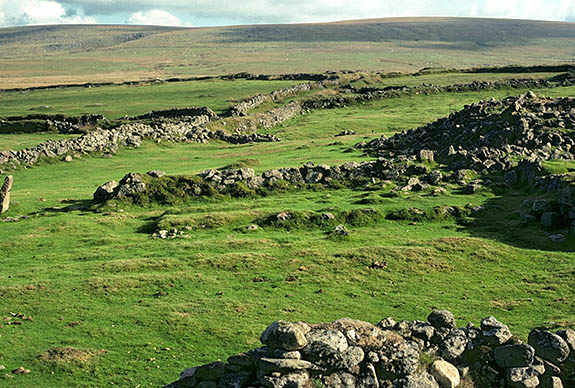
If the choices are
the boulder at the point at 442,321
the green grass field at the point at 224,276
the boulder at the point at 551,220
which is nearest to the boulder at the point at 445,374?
the boulder at the point at 442,321

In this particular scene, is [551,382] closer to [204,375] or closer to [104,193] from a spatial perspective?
[204,375]

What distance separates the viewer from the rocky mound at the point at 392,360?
10508mm

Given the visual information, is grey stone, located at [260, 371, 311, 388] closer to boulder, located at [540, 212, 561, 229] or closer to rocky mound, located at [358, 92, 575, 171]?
boulder, located at [540, 212, 561, 229]

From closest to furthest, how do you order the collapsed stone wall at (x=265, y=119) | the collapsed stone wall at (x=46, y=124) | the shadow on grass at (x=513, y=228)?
the shadow on grass at (x=513, y=228)
the collapsed stone wall at (x=46, y=124)
the collapsed stone wall at (x=265, y=119)

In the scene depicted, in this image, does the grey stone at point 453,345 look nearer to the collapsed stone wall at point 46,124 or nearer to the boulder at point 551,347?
the boulder at point 551,347

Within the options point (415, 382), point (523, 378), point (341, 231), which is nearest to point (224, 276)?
point (341, 231)

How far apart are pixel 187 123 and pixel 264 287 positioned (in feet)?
154

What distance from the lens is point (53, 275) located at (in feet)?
66.5

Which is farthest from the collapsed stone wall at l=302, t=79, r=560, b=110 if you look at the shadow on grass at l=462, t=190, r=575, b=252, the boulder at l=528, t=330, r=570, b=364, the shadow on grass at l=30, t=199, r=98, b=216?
the boulder at l=528, t=330, r=570, b=364

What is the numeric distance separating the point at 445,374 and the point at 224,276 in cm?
1065

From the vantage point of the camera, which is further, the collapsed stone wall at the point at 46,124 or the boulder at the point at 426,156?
the collapsed stone wall at the point at 46,124

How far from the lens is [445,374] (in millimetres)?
11125

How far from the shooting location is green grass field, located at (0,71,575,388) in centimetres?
1496

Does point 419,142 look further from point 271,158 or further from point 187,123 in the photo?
point 187,123
